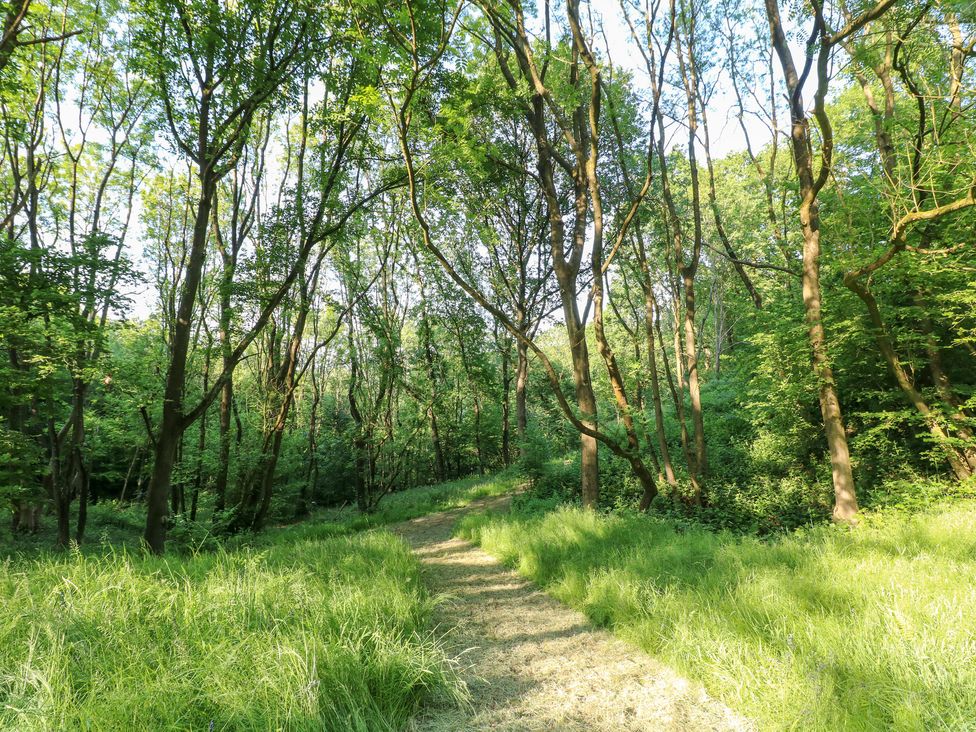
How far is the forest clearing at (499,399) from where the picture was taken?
254 centimetres

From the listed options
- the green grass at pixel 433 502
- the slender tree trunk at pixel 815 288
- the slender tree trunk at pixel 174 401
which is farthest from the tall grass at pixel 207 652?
the green grass at pixel 433 502

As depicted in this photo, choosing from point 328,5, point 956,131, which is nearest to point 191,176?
point 328,5

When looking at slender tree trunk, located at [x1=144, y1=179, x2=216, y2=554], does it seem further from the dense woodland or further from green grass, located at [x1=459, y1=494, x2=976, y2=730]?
green grass, located at [x1=459, y1=494, x2=976, y2=730]

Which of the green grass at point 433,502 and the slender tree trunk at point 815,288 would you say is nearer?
the slender tree trunk at point 815,288

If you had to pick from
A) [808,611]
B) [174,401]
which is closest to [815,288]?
[808,611]

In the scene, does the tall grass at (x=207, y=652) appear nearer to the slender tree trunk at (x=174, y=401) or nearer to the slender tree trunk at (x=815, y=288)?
the slender tree trunk at (x=174, y=401)

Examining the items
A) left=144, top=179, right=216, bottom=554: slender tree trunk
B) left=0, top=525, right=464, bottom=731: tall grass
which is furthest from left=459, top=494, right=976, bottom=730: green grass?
left=144, top=179, right=216, bottom=554: slender tree trunk

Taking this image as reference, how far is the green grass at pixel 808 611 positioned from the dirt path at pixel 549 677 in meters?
0.17

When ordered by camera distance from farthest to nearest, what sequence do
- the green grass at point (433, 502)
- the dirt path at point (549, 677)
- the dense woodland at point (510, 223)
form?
the green grass at point (433, 502)
the dense woodland at point (510, 223)
the dirt path at point (549, 677)

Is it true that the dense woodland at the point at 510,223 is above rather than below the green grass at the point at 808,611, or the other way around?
above

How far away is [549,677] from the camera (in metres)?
3.10

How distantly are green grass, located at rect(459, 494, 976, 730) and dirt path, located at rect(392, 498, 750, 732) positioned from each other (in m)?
0.17

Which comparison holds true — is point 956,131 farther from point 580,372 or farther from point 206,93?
point 206,93

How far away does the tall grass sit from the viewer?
204cm
